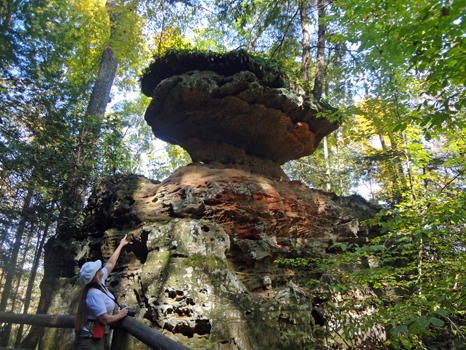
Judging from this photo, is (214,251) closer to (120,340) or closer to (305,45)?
(120,340)

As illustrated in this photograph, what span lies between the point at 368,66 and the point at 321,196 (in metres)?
3.79

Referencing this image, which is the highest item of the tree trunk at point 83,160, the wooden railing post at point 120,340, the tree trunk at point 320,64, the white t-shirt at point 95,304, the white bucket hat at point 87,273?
the tree trunk at point 320,64

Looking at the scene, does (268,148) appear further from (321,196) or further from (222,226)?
(222,226)

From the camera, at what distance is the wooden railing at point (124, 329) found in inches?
76.4

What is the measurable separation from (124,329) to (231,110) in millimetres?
5918

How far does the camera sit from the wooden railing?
194cm

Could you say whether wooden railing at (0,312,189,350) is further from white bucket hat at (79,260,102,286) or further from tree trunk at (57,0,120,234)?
tree trunk at (57,0,120,234)

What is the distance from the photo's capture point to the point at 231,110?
293 inches

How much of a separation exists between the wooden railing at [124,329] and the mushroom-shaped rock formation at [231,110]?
5393mm

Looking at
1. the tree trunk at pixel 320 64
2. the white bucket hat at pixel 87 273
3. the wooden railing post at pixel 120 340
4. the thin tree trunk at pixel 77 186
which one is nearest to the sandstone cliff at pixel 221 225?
the thin tree trunk at pixel 77 186

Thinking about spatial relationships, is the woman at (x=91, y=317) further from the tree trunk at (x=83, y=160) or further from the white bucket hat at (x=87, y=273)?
the tree trunk at (x=83, y=160)

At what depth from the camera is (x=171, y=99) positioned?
7.29m

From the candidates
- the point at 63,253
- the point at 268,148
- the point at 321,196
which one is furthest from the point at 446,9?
the point at 63,253

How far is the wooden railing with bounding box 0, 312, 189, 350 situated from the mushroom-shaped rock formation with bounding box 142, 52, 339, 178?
17.7 ft
